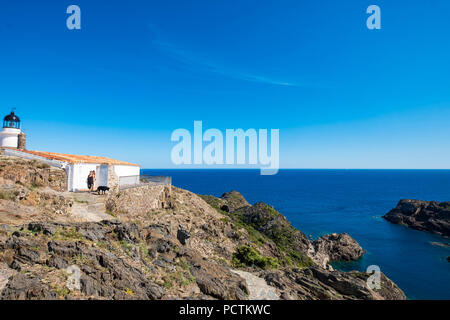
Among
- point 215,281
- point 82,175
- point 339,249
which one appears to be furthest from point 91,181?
point 339,249

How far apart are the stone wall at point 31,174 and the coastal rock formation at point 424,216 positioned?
87389 mm

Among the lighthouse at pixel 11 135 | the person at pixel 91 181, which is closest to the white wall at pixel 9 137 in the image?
the lighthouse at pixel 11 135

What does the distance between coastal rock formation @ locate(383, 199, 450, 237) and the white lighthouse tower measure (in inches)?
3654

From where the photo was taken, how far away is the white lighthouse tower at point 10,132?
23.7 meters

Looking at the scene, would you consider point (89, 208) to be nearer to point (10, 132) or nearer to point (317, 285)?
point (10, 132)

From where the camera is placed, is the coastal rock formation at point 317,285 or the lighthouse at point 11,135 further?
the lighthouse at point 11,135

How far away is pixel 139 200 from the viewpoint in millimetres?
24469

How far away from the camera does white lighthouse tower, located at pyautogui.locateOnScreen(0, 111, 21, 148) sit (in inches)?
933

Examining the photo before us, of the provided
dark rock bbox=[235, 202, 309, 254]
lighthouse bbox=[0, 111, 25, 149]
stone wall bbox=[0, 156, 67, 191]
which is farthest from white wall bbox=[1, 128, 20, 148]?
dark rock bbox=[235, 202, 309, 254]

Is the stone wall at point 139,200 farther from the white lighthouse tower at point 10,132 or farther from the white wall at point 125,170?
the white lighthouse tower at point 10,132

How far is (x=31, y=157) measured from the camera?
20594mm

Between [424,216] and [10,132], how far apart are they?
101 metres
